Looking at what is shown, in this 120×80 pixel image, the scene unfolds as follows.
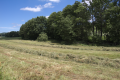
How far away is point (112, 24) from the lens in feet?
77.7

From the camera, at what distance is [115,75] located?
532cm

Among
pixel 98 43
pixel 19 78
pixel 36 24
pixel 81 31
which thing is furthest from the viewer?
pixel 36 24

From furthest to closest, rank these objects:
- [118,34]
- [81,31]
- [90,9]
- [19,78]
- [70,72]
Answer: [81,31] < [90,9] < [118,34] < [70,72] < [19,78]

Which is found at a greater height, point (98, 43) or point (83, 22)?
point (83, 22)

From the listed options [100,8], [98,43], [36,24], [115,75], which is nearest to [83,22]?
[100,8]

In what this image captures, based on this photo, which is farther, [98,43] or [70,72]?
[98,43]

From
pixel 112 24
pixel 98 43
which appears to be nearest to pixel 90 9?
pixel 112 24

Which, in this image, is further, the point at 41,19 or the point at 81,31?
the point at 41,19

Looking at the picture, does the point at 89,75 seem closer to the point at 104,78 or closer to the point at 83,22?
the point at 104,78

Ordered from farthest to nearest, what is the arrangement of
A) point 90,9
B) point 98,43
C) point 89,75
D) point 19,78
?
point 90,9, point 98,43, point 89,75, point 19,78

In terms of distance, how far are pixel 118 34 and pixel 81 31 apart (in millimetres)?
12225

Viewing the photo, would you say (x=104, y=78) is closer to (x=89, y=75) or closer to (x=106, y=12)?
(x=89, y=75)

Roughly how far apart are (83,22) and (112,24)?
905 cm

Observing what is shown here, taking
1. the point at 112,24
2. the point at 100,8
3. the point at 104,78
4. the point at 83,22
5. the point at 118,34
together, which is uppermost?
the point at 100,8
